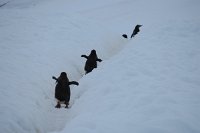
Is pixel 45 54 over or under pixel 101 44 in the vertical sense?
under

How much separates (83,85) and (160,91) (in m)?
3.48

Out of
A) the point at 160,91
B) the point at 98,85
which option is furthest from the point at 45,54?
the point at 160,91

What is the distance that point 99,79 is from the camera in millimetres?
8875

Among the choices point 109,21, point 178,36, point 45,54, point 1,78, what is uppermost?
point 109,21

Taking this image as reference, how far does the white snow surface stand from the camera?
5.24m

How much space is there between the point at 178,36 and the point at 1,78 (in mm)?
7298

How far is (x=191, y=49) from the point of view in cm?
1035

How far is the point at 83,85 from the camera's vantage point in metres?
9.27

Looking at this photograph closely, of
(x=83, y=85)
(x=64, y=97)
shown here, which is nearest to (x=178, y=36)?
(x=83, y=85)

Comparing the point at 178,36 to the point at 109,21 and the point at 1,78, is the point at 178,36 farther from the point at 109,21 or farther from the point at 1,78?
the point at 109,21

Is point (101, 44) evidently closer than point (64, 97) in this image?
No

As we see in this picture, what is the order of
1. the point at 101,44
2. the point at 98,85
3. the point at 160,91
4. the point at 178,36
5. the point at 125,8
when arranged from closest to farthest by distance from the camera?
1. the point at 160,91
2. the point at 98,85
3. the point at 178,36
4. the point at 101,44
5. the point at 125,8

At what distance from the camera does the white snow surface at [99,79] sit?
5238 millimetres

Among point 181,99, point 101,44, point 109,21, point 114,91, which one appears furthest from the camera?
point 109,21
